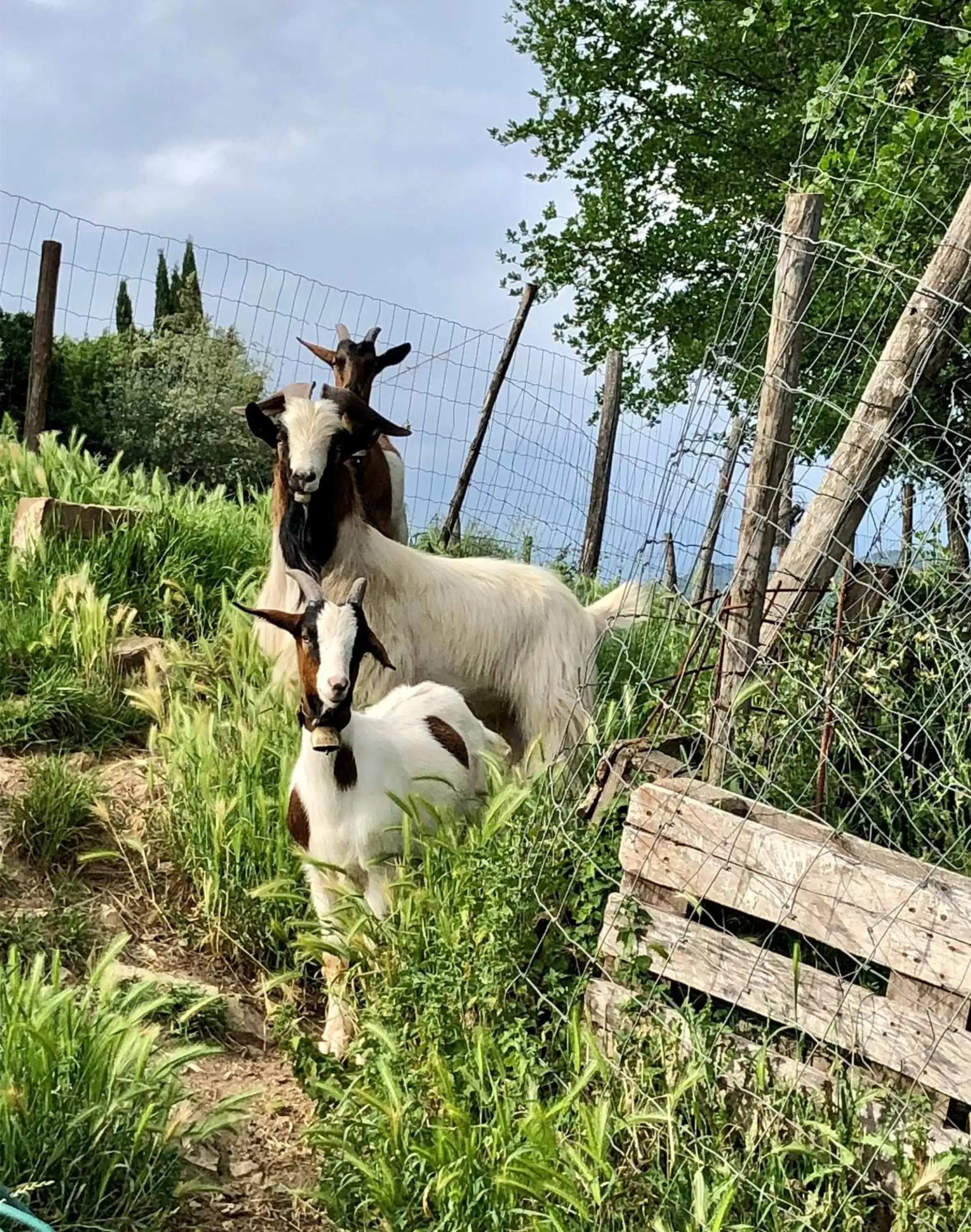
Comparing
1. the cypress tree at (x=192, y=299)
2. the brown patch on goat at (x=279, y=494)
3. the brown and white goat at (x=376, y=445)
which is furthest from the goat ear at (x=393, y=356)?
the cypress tree at (x=192, y=299)

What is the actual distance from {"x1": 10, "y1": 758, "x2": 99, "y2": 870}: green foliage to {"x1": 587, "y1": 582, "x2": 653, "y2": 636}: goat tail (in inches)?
101

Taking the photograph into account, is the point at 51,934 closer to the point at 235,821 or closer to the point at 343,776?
the point at 235,821

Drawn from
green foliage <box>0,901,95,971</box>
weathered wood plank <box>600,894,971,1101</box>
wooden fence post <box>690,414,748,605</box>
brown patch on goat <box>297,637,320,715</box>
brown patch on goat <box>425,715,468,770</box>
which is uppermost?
wooden fence post <box>690,414,748,605</box>

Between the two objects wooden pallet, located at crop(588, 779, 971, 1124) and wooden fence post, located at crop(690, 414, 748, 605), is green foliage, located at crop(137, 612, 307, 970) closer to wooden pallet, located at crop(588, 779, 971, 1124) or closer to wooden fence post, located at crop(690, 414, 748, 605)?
wooden pallet, located at crop(588, 779, 971, 1124)

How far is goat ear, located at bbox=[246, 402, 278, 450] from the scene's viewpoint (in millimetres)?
4859

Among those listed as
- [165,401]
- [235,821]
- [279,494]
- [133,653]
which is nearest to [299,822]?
[235,821]

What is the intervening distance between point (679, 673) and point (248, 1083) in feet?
6.24

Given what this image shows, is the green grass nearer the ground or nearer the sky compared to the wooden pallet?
nearer the ground

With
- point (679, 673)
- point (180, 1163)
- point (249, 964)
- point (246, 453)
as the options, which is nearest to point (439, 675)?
point (249, 964)

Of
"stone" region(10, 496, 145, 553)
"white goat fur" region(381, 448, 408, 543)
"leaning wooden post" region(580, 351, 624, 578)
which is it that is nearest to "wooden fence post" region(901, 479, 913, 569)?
"white goat fur" region(381, 448, 408, 543)

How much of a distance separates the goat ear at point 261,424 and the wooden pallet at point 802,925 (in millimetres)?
2568

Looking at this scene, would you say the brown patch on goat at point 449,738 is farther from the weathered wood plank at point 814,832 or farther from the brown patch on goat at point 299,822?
the weathered wood plank at point 814,832

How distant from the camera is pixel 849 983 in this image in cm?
287

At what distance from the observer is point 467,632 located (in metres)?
5.43
